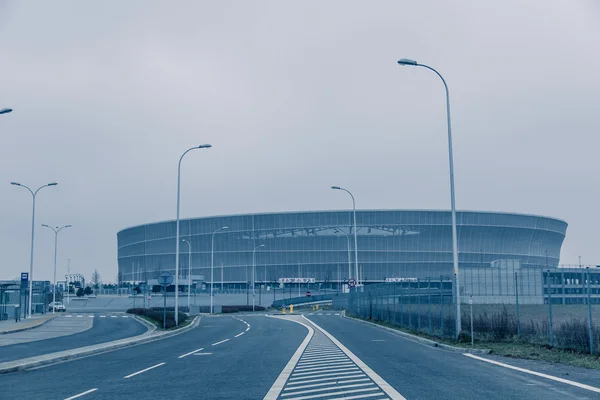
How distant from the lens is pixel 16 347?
27406mm

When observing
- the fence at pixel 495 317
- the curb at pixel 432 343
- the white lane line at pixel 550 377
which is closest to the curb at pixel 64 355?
the curb at pixel 432 343

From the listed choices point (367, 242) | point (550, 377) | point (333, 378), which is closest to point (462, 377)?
point (550, 377)

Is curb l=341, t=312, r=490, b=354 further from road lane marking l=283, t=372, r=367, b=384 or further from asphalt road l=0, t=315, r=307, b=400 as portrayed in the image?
road lane marking l=283, t=372, r=367, b=384

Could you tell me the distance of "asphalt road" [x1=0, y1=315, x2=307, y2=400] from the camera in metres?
13.2

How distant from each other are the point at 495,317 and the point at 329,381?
1363cm

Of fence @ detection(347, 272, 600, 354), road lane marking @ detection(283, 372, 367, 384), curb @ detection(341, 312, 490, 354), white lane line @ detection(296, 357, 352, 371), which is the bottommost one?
curb @ detection(341, 312, 490, 354)

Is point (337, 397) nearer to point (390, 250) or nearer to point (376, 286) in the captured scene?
point (376, 286)

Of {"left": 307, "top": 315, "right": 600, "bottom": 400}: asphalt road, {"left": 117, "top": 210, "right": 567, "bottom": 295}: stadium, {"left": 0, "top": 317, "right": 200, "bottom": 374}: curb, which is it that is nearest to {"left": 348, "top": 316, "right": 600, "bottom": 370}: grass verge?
{"left": 307, "top": 315, "right": 600, "bottom": 400}: asphalt road

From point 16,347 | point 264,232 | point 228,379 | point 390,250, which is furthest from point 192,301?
point 228,379

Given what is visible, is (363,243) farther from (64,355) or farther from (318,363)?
(318,363)

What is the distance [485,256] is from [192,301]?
178 ft

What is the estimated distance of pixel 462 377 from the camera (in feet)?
50.3

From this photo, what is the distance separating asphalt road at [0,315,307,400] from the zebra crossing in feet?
1.86

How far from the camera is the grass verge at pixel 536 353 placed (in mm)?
17984
